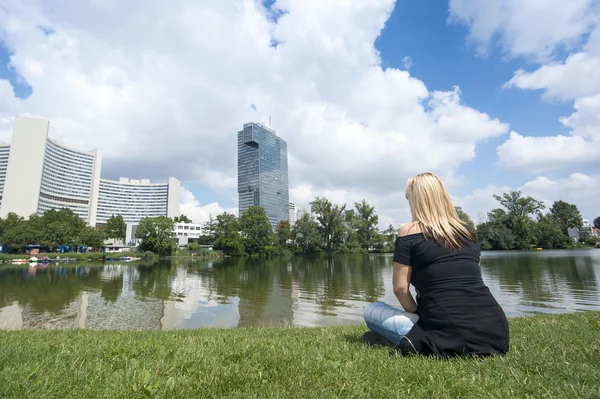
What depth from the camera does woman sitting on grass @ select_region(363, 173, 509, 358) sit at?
10.2 ft

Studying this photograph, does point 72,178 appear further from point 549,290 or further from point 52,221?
point 549,290

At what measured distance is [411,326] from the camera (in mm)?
3455

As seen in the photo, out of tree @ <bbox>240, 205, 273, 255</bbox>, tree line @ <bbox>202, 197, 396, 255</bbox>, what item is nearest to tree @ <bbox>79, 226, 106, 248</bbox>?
tree line @ <bbox>202, 197, 396, 255</bbox>

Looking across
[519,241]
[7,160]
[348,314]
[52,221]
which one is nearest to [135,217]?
[7,160]

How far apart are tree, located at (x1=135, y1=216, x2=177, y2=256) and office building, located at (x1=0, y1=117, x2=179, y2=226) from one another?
69573 mm

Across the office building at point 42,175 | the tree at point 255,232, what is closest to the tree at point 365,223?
the tree at point 255,232

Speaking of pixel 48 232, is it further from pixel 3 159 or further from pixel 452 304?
pixel 452 304

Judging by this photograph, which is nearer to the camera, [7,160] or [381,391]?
[381,391]

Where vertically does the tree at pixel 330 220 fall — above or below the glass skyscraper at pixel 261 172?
below

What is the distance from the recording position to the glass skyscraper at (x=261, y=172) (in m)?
163

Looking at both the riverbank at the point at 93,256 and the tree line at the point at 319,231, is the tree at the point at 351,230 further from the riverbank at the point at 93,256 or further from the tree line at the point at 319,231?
the riverbank at the point at 93,256

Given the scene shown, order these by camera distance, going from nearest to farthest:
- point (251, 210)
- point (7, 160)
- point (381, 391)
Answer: point (381, 391) < point (251, 210) < point (7, 160)

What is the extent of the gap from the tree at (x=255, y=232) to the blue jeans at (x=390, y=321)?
3273 inches

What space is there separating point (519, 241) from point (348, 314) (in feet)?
298
